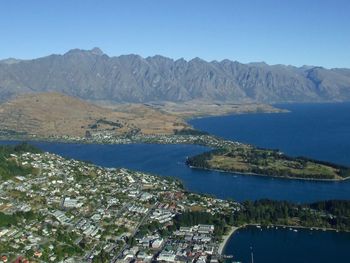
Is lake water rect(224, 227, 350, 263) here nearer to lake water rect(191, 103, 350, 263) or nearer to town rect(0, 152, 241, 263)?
lake water rect(191, 103, 350, 263)

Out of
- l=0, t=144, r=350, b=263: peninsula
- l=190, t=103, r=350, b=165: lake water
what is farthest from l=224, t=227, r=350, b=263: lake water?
l=190, t=103, r=350, b=165: lake water

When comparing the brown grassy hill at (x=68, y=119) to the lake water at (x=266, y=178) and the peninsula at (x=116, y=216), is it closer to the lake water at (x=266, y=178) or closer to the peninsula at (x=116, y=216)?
the lake water at (x=266, y=178)

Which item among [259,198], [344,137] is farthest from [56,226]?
[344,137]

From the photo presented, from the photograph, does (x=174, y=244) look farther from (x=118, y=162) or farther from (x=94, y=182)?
(x=118, y=162)

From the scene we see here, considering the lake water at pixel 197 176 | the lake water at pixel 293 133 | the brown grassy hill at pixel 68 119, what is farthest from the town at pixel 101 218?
the brown grassy hill at pixel 68 119

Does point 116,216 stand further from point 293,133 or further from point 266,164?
point 293,133

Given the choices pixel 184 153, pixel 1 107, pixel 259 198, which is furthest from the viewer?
pixel 1 107
